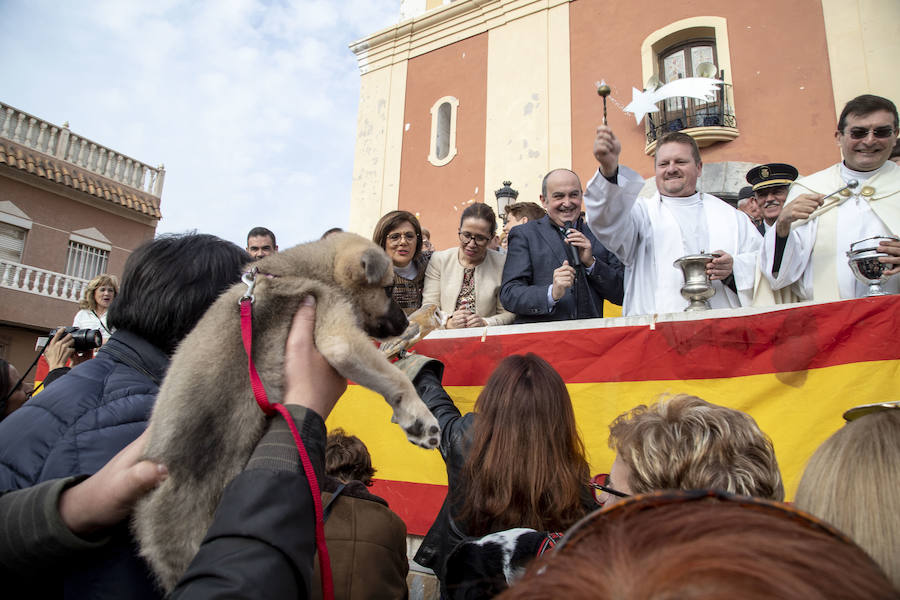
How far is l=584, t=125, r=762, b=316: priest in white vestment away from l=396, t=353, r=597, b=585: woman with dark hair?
2254 millimetres

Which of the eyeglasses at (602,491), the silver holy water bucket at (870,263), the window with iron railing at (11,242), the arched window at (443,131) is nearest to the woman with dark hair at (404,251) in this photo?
the eyeglasses at (602,491)

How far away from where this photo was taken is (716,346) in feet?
11.3

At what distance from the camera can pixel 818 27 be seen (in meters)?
11.8

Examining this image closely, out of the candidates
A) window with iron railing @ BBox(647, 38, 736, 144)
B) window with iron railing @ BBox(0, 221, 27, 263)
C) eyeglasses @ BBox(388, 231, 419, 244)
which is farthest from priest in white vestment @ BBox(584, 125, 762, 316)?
window with iron railing @ BBox(0, 221, 27, 263)

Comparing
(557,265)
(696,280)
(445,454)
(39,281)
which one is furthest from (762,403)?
(39,281)

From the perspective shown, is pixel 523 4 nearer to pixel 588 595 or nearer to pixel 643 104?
pixel 643 104

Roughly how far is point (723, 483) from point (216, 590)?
5.19 feet

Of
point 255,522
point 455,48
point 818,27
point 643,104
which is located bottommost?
point 255,522

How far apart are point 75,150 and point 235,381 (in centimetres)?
2556

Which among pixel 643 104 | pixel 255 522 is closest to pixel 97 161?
pixel 643 104

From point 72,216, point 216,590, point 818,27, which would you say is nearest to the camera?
point 216,590

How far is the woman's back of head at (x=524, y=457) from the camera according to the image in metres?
2.25

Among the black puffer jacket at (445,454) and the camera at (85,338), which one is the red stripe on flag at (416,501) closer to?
the black puffer jacket at (445,454)

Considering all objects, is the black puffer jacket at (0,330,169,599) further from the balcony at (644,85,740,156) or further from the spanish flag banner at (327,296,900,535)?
the balcony at (644,85,740,156)
